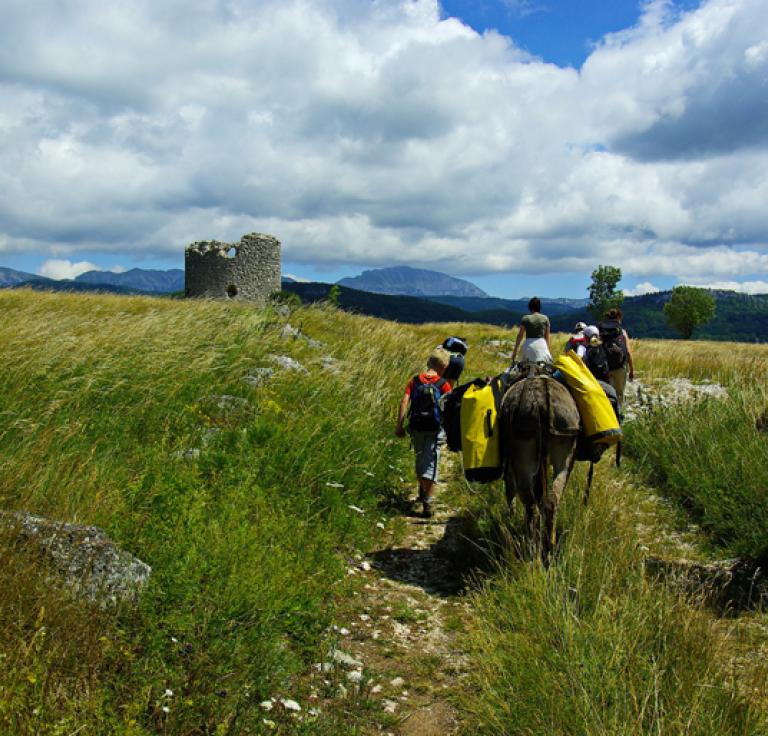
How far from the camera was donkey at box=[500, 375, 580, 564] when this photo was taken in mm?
5305

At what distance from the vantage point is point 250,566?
4.43 meters

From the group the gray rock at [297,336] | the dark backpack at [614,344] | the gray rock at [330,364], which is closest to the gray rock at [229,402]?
the gray rock at [330,364]

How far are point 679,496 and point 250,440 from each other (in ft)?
Answer: 19.4

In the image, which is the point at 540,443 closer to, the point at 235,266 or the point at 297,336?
the point at 297,336

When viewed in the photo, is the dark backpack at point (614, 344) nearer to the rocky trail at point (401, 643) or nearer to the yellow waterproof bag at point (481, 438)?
the rocky trail at point (401, 643)

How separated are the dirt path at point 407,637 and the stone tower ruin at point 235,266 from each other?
25427 mm

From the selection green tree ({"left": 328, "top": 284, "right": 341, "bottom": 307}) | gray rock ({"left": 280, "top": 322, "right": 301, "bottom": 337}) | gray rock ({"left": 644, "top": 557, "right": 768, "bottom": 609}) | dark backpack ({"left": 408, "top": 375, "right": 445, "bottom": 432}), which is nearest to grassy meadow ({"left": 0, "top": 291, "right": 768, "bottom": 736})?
gray rock ({"left": 644, "top": 557, "right": 768, "bottom": 609})

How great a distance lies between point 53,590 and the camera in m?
3.27

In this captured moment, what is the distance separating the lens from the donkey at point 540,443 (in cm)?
530

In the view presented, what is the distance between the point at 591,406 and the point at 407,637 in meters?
2.68

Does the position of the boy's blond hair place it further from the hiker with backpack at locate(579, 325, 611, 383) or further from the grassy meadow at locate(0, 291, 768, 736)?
the hiker with backpack at locate(579, 325, 611, 383)

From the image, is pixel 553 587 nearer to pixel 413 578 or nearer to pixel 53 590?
pixel 413 578

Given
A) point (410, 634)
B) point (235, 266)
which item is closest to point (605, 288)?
point (235, 266)

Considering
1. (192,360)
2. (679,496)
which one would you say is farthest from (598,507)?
(192,360)
